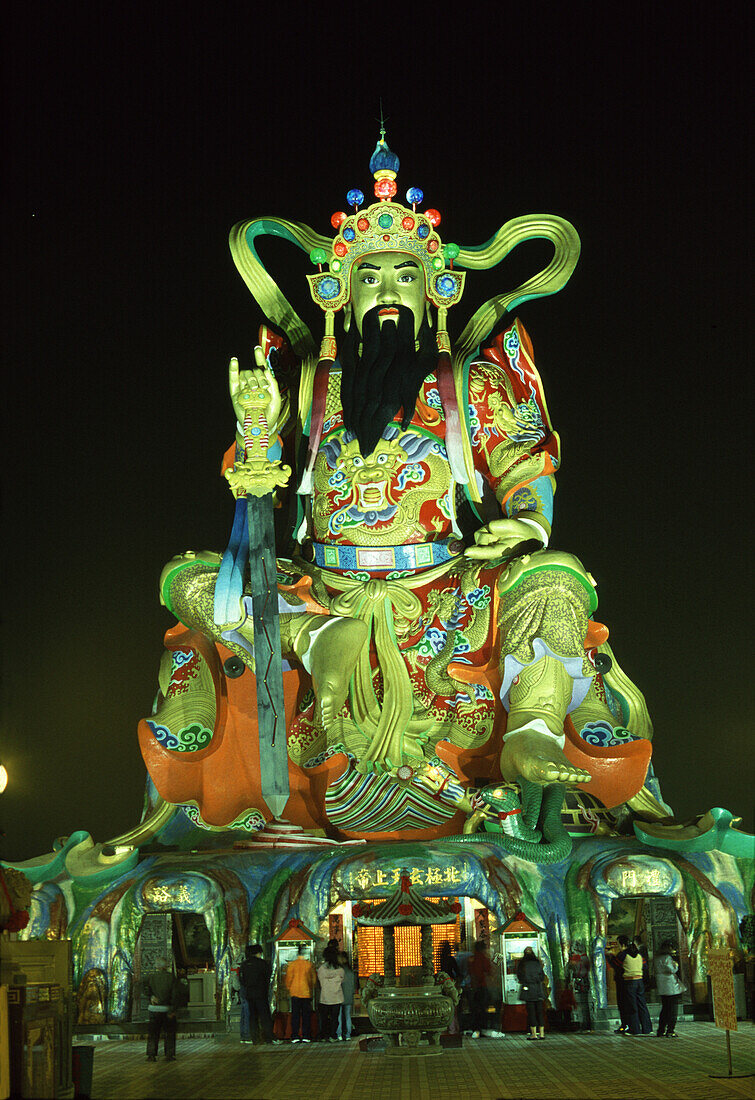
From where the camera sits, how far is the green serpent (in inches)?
292

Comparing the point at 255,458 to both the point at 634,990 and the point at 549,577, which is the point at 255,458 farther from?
the point at 634,990

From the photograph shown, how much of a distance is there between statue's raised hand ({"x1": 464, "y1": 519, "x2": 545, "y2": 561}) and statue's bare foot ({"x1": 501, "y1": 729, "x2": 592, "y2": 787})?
3.91 feet

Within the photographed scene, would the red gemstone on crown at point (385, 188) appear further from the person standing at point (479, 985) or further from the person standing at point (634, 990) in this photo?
the person standing at point (634, 990)

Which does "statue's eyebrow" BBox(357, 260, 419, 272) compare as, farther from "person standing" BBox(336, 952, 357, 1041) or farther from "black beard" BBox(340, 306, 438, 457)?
"person standing" BBox(336, 952, 357, 1041)

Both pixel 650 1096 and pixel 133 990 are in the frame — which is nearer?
pixel 650 1096

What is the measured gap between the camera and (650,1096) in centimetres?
482

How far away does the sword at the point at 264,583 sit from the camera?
7773mm

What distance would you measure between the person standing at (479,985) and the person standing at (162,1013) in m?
1.62

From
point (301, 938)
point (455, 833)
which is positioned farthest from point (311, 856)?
point (455, 833)

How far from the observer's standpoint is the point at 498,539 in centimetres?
852

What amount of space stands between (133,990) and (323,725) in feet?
6.07

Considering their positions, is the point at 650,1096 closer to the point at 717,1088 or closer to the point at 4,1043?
the point at 717,1088

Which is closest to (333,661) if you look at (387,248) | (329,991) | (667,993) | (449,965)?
(449,965)

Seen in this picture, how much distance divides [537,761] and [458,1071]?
2223 mm
